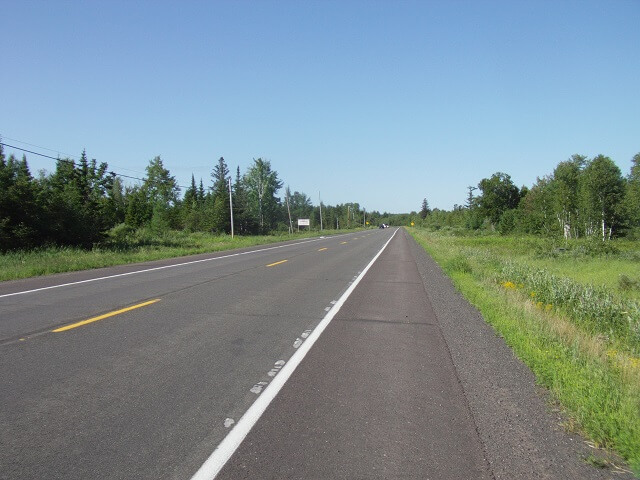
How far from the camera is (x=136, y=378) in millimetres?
4797

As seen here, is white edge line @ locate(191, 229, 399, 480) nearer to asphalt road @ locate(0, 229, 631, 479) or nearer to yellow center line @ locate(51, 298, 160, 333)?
asphalt road @ locate(0, 229, 631, 479)

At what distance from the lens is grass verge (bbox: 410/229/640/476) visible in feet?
11.9

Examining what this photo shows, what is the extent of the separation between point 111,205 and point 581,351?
66.7 metres

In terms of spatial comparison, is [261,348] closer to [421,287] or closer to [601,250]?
[421,287]

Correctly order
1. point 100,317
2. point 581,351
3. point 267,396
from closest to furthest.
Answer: point 267,396
point 581,351
point 100,317

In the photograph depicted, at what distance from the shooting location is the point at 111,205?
62.9 meters

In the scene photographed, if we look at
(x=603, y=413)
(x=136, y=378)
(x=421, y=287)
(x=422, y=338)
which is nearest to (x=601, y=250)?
(x=421, y=287)

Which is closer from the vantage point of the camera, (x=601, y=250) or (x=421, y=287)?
(x=421, y=287)

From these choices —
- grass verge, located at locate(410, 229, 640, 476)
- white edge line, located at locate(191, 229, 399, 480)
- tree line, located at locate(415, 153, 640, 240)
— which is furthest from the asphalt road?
tree line, located at locate(415, 153, 640, 240)

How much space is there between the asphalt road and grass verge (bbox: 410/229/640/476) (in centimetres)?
24

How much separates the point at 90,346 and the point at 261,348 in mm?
2324

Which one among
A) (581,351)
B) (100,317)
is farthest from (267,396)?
(100,317)

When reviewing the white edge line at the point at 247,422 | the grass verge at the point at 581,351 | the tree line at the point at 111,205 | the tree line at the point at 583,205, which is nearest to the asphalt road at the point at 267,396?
the white edge line at the point at 247,422

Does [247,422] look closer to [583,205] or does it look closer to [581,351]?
[581,351]
